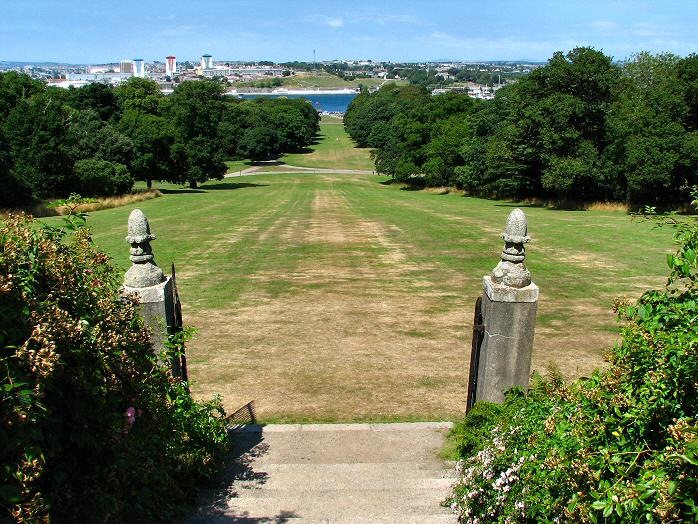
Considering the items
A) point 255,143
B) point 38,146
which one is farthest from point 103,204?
point 255,143

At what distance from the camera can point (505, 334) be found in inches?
255

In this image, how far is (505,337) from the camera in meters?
6.47

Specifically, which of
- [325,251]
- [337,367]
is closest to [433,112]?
[325,251]

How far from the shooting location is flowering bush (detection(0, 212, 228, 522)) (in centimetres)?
270

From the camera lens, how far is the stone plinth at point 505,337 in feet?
20.7

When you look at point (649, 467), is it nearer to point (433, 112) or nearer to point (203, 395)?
Answer: point (203, 395)

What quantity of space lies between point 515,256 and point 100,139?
169 ft

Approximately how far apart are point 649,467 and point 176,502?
13.1 feet

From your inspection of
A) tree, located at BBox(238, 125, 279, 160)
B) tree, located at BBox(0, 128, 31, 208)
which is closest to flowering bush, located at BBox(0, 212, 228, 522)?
tree, located at BBox(0, 128, 31, 208)

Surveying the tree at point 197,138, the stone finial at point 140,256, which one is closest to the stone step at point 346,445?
the stone finial at point 140,256

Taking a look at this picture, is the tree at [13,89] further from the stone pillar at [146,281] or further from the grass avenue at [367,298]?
the stone pillar at [146,281]

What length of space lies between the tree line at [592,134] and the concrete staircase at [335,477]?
3356 centimetres

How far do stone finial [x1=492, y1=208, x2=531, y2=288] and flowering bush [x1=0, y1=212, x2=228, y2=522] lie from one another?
3.81 meters

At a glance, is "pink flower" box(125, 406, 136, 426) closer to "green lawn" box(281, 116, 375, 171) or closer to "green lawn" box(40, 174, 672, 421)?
"green lawn" box(40, 174, 672, 421)
